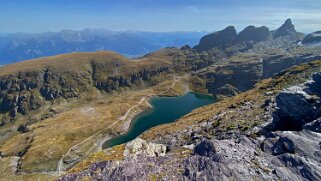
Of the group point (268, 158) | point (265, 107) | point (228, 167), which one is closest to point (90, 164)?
point (228, 167)

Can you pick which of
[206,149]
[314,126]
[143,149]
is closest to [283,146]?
[314,126]

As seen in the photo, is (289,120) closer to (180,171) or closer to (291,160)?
(291,160)

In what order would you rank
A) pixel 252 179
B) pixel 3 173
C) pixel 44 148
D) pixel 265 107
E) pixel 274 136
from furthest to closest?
1. pixel 44 148
2. pixel 3 173
3. pixel 265 107
4. pixel 274 136
5. pixel 252 179

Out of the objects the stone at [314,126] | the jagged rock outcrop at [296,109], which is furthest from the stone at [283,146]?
the jagged rock outcrop at [296,109]

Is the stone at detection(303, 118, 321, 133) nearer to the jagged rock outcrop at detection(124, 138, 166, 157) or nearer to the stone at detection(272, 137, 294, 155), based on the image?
the stone at detection(272, 137, 294, 155)

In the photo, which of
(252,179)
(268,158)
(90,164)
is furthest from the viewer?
(90,164)

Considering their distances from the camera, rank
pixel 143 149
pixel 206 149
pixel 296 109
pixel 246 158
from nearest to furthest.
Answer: pixel 246 158 → pixel 206 149 → pixel 296 109 → pixel 143 149

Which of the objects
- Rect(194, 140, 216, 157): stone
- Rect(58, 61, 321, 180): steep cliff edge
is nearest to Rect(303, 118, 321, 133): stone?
Rect(58, 61, 321, 180): steep cliff edge

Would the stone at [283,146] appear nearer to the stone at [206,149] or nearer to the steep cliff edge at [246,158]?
the steep cliff edge at [246,158]

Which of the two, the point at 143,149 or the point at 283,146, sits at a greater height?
the point at 283,146

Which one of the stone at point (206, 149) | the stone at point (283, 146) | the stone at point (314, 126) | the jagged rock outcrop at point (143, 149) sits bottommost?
the jagged rock outcrop at point (143, 149)

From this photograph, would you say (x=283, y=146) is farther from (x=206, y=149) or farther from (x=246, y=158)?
(x=206, y=149)
